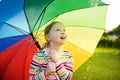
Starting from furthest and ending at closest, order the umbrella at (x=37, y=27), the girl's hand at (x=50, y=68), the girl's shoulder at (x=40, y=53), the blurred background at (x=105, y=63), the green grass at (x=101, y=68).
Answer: the blurred background at (x=105, y=63)
the green grass at (x=101, y=68)
the umbrella at (x=37, y=27)
the girl's shoulder at (x=40, y=53)
the girl's hand at (x=50, y=68)

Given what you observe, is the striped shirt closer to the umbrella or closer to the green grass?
the umbrella

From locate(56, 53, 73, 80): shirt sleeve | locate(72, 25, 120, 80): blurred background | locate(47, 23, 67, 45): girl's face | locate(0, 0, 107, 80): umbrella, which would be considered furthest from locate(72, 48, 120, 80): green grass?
locate(47, 23, 67, 45): girl's face

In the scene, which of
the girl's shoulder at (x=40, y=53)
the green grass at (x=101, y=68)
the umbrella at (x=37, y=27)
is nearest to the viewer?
the girl's shoulder at (x=40, y=53)

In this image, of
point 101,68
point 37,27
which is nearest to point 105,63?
point 101,68

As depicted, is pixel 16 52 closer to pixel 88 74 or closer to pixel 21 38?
pixel 21 38

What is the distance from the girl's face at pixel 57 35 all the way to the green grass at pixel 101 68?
3.80 meters

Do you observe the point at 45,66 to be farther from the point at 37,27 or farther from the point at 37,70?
the point at 37,27

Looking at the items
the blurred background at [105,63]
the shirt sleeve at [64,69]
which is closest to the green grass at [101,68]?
the blurred background at [105,63]

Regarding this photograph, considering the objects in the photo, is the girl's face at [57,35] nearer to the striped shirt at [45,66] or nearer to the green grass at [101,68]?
the striped shirt at [45,66]

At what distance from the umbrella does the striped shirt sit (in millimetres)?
354

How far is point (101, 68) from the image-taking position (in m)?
9.83

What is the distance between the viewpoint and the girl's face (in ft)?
14.6

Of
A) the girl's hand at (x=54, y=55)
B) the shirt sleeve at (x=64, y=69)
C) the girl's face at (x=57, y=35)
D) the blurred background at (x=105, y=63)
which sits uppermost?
the girl's face at (x=57, y=35)

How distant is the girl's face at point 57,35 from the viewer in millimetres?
4453
